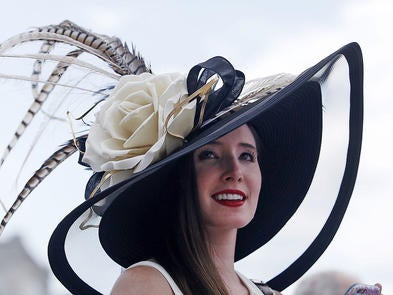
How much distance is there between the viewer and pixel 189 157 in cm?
234

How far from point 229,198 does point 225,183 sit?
42mm

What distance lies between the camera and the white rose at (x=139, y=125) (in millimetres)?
2236

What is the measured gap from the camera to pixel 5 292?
2167 centimetres

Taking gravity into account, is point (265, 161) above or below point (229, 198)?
above

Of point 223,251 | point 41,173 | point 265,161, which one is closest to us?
point 223,251

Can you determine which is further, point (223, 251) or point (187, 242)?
point (223, 251)

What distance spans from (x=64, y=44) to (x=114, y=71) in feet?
0.61

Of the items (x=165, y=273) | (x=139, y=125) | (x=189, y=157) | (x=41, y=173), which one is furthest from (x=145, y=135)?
(x=41, y=173)

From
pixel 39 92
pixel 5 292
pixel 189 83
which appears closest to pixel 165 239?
pixel 189 83

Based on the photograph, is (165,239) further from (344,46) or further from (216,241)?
(344,46)

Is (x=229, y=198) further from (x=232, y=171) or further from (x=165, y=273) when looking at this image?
(x=165, y=273)

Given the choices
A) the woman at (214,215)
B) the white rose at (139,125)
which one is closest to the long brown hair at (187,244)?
the woman at (214,215)

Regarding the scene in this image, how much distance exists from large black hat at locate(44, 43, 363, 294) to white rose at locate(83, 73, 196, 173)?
2 cm

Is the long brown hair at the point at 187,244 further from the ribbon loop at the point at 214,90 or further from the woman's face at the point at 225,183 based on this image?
the ribbon loop at the point at 214,90
